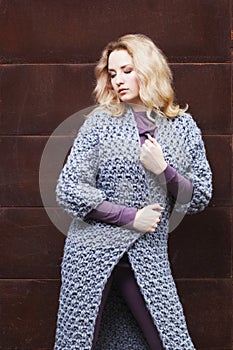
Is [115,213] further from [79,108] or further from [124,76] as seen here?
[79,108]

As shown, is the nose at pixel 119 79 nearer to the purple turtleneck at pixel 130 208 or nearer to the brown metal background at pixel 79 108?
the purple turtleneck at pixel 130 208

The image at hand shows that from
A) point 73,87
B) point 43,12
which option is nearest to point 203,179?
point 73,87

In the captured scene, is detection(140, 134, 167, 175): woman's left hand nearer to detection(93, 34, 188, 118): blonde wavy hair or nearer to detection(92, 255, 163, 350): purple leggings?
detection(93, 34, 188, 118): blonde wavy hair

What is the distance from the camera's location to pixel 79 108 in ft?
10.5

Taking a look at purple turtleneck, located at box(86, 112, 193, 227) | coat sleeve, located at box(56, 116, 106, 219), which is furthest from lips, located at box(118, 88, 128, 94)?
purple turtleneck, located at box(86, 112, 193, 227)

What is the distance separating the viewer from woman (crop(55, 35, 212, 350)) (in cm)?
259

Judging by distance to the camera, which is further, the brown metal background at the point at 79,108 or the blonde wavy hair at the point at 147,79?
the brown metal background at the point at 79,108

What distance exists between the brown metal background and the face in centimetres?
51

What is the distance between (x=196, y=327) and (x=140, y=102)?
999 mm

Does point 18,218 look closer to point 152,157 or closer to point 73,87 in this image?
point 73,87

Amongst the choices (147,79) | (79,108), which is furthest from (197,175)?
(79,108)

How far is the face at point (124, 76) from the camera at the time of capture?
2.67 m

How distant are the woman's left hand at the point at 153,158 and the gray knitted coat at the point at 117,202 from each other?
0.10 feet

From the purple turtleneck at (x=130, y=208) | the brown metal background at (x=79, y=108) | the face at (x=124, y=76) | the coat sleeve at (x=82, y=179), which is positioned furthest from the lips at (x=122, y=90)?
the brown metal background at (x=79, y=108)
